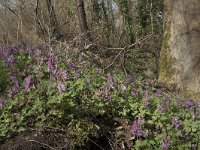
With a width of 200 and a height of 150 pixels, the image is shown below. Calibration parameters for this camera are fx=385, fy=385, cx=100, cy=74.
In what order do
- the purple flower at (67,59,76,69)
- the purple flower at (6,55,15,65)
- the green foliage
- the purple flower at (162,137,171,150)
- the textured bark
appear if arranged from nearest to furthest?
the purple flower at (162,137,171,150) < the green foliage < the purple flower at (67,59,76,69) < the textured bark < the purple flower at (6,55,15,65)

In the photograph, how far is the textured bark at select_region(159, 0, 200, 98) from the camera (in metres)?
7.12

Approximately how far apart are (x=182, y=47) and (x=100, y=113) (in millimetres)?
2529

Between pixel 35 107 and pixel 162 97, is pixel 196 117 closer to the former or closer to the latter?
pixel 162 97

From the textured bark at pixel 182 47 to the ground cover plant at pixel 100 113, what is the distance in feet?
4.21

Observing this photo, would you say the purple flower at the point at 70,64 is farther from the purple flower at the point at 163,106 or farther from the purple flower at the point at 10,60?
the purple flower at the point at 163,106

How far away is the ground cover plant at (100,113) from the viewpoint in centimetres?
511

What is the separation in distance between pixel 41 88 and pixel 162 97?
6.19ft

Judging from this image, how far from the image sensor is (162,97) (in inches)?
238

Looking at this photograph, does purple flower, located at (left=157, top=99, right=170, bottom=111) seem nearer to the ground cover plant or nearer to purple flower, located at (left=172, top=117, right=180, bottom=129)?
the ground cover plant

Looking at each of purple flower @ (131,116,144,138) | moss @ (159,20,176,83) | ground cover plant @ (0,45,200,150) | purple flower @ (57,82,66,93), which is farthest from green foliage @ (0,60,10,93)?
moss @ (159,20,176,83)

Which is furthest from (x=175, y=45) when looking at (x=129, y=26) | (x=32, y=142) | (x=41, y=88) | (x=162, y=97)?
(x=129, y=26)

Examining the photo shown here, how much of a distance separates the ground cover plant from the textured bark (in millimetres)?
1282

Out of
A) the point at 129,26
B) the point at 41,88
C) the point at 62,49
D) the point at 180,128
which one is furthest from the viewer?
the point at 129,26

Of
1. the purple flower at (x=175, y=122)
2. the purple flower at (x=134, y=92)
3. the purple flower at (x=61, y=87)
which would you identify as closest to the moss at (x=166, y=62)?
the purple flower at (x=134, y=92)
